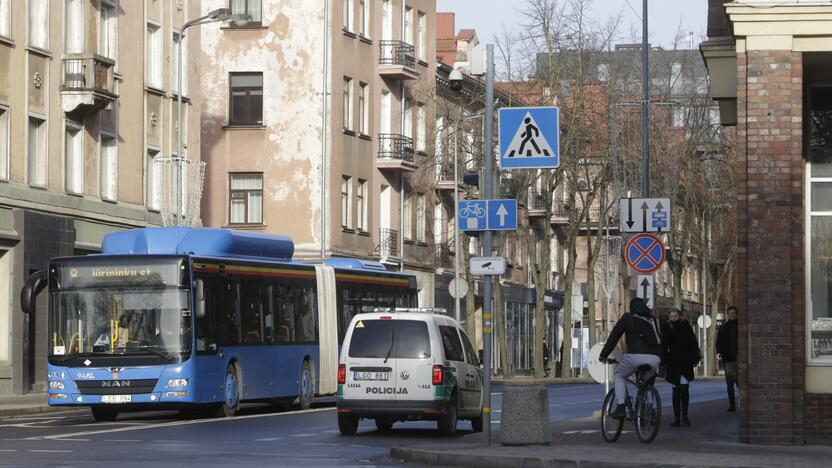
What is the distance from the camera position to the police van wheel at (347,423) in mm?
25281

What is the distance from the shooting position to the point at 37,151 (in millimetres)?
41344

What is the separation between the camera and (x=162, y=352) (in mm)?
28766

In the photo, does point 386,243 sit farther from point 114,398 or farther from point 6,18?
point 114,398

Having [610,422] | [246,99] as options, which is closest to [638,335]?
[610,422]

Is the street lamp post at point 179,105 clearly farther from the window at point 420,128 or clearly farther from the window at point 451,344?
the window at point 451,344

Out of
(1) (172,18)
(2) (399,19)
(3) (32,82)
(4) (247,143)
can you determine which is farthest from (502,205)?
(2) (399,19)

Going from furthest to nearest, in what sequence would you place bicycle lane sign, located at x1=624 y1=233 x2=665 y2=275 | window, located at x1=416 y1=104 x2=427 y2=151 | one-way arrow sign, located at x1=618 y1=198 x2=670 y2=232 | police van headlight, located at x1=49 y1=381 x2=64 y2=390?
window, located at x1=416 y1=104 x2=427 y2=151
police van headlight, located at x1=49 y1=381 x2=64 y2=390
one-way arrow sign, located at x1=618 y1=198 x2=670 y2=232
bicycle lane sign, located at x1=624 y1=233 x2=665 y2=275

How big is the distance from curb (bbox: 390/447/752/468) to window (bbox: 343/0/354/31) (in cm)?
4048

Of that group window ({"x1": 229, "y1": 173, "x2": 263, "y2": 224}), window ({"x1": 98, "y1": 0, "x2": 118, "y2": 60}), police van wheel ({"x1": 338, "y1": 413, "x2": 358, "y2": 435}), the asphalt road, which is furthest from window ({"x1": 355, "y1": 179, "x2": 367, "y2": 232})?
police van wheel ({"x1": 338, "y1": 413, "x2": 358, "y2": 435})

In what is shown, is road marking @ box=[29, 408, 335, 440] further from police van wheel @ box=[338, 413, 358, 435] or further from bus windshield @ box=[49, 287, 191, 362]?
police van wheel @ box=[338, 413, 358, 435]

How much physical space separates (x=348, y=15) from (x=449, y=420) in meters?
36.5

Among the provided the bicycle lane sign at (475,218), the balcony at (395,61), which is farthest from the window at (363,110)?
the bicycle lane sign at (475,218)

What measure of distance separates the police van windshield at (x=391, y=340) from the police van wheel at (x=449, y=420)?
83 cm

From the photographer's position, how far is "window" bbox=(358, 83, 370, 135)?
201ft
